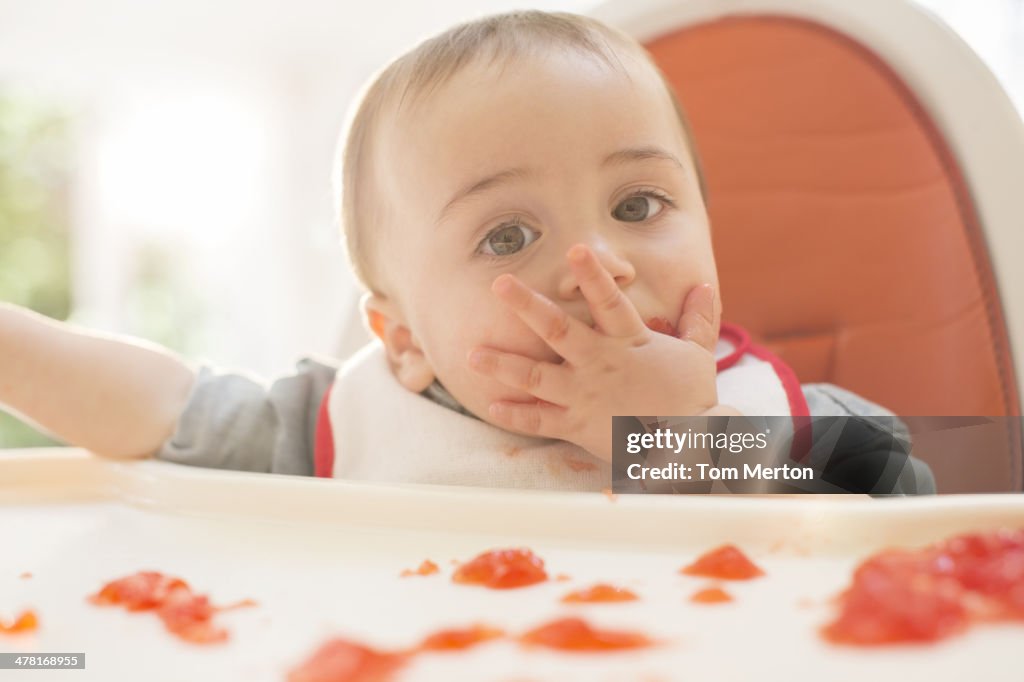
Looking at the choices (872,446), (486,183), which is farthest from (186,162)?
(872,446)

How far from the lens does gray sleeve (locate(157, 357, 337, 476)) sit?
2.75ft

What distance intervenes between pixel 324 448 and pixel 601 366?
0.35 m

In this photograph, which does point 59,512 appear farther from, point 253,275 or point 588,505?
point 253,275

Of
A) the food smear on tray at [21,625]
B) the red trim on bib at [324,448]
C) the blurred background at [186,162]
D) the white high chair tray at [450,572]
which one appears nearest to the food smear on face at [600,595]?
the white high chair tray at [450,572]

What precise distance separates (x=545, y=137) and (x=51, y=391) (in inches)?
19.0

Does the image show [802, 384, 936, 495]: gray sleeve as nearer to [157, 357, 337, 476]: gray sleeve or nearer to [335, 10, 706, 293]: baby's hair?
[335, 10, 706, 293]: baby's hair

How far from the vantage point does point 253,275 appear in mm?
4180

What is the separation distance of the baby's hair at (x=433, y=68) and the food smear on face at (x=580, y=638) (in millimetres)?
483

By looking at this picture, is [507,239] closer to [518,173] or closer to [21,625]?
[518,173]

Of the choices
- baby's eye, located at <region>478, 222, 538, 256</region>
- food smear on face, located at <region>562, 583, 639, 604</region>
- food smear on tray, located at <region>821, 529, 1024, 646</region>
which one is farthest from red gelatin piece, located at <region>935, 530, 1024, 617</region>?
baby's eye, located at <region>478, 222, 538, 256</region>

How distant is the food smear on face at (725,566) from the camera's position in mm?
417

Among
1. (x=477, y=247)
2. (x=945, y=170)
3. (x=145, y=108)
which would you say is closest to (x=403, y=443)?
(x=477, y=247)

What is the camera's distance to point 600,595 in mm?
406

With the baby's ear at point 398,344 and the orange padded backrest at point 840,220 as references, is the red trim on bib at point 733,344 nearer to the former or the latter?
the orange padded backrest at point 840,220
